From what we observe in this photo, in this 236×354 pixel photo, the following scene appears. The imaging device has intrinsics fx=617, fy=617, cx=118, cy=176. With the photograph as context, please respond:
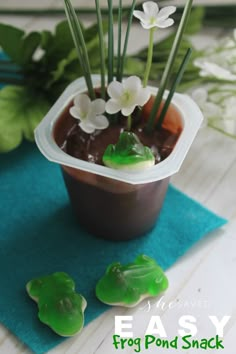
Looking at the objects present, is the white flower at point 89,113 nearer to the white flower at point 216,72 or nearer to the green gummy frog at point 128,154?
the green gummy frog at point 128,154

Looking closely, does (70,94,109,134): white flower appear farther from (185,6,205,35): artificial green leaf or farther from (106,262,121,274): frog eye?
(185,6,205,35): artificial green leaf

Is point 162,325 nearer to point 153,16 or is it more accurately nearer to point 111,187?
A: point 111,187

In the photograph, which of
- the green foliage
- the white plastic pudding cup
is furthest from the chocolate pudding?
the green foliage

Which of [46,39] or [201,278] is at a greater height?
[46,39]

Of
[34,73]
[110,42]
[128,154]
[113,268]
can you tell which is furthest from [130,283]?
[34,73]

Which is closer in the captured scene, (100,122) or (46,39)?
(100,122)

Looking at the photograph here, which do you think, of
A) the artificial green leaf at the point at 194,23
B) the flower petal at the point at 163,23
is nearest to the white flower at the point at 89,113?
the flower petal at the point at 163,23
